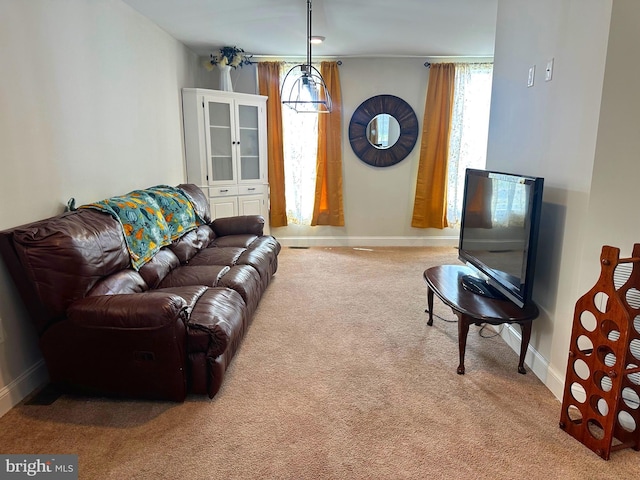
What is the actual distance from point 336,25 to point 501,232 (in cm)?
256

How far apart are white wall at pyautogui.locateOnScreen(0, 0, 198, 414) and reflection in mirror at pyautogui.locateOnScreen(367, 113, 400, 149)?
8.62ft

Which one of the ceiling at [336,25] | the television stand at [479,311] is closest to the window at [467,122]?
the ceiling at [336,25]

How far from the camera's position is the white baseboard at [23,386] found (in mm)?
2127

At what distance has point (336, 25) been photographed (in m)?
3.96

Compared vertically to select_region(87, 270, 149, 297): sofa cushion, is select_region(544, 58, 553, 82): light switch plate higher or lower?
higher

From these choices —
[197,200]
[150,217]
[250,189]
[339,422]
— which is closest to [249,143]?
[250,189]

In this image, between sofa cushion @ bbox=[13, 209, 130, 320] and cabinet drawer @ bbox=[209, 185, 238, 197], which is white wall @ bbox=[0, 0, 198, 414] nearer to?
sofa cushion @ bbox=[13, 209, 130, 320]

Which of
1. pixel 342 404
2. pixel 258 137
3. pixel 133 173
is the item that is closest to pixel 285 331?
pixel 342 404

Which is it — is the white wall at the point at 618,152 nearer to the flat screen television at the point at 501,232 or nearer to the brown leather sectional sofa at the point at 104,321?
the flat screen television at the point at 501,232

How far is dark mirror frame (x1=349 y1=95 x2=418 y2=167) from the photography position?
543cm

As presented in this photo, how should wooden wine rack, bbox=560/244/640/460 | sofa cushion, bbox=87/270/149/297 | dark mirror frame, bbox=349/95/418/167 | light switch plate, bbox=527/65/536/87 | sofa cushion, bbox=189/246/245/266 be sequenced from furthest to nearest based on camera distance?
dark mirror frame, bbox=349/95/418/167 < sofa cushion, bbox=189/246/245/266 < light switch plate, bbox=527/65/536/87 < sofa cushion, bbox=87/270/149/297 < wooden wine rack, bbox=560/244/640/460

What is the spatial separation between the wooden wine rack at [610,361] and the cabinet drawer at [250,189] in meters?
3.90

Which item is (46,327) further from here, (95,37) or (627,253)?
(627,253)

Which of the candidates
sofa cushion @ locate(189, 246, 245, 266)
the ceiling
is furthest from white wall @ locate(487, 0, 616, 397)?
sofa cushion @ locate(189, 246, 245, 266)
